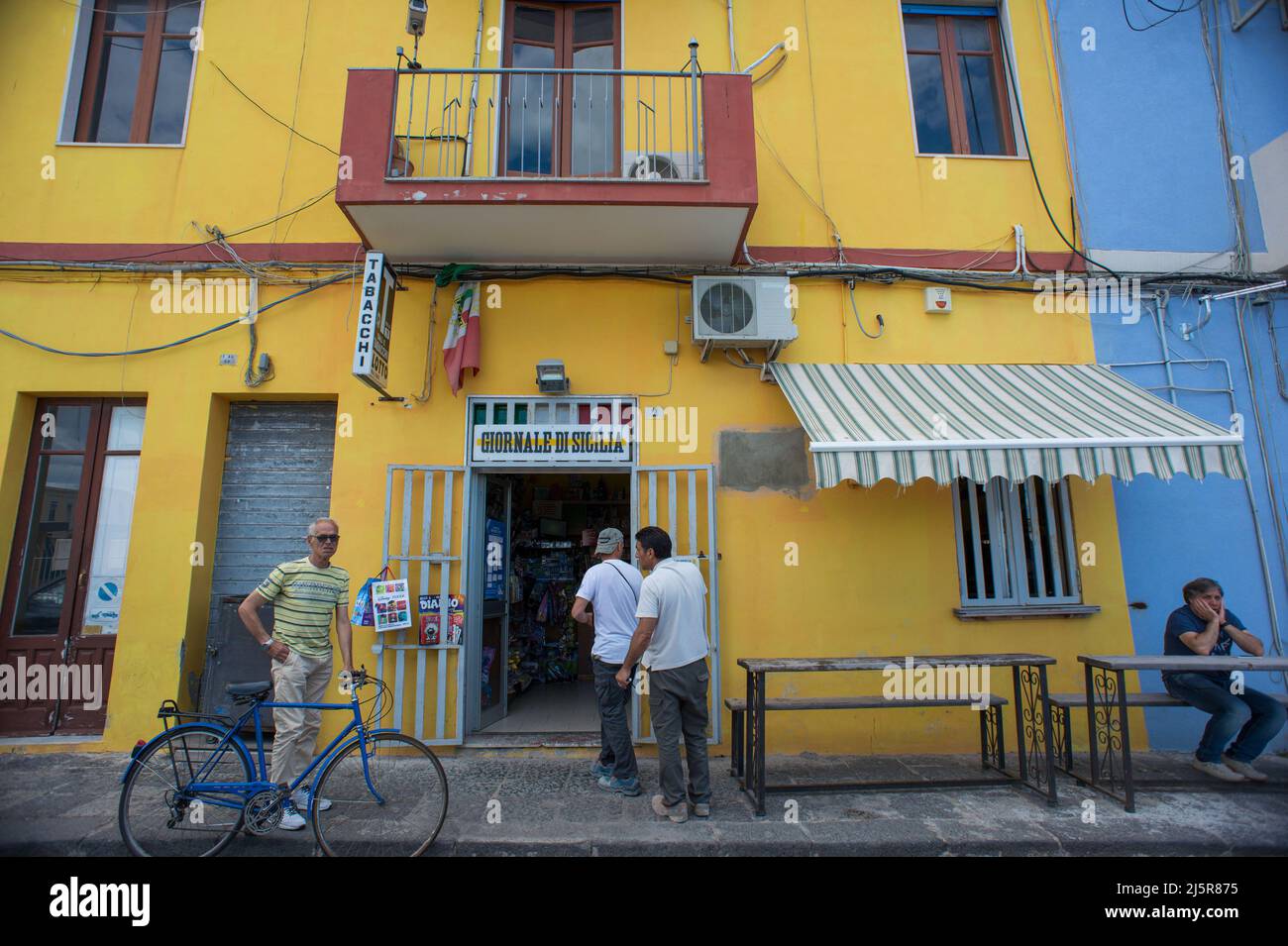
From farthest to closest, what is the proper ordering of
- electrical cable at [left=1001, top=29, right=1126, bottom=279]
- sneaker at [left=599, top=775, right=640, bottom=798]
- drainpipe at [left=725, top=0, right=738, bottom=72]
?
drainpipe at [left=725, top=0, right=738, bottom=72]
electrical cable at [left=1001, top=29, right=1126, bottom=279]
sneaker at [left=599, top=775, right=640, bottom=798]

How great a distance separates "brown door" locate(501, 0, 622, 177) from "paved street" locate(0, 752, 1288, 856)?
568 cm

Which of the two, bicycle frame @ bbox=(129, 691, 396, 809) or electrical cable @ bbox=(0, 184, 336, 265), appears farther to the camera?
electrical cable @ bbox=(0, 184, 336, 265)

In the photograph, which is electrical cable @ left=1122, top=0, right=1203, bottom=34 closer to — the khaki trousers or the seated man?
the seated man

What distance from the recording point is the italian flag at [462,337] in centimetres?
594

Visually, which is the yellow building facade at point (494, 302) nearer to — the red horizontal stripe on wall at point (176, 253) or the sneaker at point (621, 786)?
the red horizontal stripe on wall at point (176, 253)

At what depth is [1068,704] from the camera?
4.94m

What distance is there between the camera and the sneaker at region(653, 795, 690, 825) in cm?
429

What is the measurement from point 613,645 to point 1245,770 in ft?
16.6

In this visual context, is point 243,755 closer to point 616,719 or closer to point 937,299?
point 616,719

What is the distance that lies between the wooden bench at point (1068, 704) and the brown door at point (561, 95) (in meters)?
6.26

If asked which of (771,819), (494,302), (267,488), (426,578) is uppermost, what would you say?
(494,302)

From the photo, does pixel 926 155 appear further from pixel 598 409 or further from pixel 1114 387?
pixel 598 409

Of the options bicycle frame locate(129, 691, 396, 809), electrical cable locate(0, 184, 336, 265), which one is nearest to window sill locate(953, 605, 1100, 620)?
bicycle frame locate(129, 691, 396, 809)

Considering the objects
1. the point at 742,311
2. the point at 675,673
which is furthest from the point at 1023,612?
the point at 742,311
